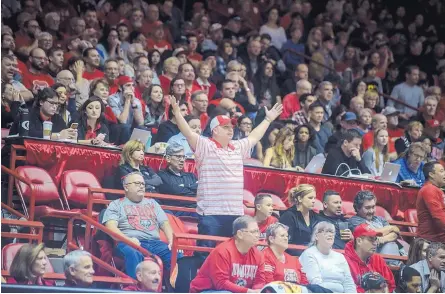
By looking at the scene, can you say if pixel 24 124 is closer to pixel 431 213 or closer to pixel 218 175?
pixel 218 175

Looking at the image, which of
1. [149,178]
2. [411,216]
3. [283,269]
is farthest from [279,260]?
[411,216]

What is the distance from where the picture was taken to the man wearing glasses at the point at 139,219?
9258 mm

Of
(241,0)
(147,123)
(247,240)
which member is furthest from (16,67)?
(241,0)

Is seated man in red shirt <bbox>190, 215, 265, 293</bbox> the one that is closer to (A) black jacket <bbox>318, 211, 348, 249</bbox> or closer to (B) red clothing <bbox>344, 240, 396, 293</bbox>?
(B) red clothing <bbox>344, 240, 396, 293</bbox>

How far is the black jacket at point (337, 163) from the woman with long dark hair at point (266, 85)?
84.2 inches

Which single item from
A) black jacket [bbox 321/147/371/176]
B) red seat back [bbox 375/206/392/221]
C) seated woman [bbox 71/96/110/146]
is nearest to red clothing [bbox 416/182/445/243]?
red seat back [bbox 375/206/392/221]

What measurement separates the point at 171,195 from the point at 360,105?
3909 millimetres

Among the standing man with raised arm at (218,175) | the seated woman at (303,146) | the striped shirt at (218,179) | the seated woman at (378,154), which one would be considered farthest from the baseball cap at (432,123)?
the striped shirt at (218,179)

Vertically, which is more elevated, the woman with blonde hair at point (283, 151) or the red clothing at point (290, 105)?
the red clothing at point (290, 105)

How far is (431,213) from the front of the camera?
10.7 meters

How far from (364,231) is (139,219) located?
1945 mm

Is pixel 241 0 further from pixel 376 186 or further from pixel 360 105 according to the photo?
pixel 376 186

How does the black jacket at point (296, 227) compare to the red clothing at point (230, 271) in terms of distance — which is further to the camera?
the black jacket at point (296, 227)

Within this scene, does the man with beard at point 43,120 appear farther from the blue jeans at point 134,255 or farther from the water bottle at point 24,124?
the blue jeans at point 134,255
